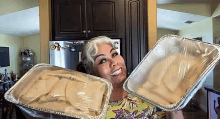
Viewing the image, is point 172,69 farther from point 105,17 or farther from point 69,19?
point 69,19

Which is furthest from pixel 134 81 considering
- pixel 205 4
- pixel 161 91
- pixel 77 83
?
pixel 205 4

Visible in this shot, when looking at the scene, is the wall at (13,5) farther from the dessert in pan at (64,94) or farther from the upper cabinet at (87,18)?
the dessert in pan at (64,94)

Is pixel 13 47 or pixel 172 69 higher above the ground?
pixel 13 47

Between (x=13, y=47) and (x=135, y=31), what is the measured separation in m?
6.81

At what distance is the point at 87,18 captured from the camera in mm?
1970

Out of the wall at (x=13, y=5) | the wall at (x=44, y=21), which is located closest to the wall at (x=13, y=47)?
the wall at (x=13, y=5)

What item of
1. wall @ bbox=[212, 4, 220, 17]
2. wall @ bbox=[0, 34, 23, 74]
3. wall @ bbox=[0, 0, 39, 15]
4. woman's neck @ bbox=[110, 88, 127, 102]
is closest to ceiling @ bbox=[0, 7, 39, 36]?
wall @ bbox=[0, 0, 39, 15]

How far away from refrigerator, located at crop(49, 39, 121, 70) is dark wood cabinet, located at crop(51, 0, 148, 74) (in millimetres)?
107

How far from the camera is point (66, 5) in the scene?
77.6 inches

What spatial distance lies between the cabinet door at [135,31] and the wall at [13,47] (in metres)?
6.16

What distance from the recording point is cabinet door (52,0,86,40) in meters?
1.96

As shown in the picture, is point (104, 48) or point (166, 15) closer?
point (104, 48)

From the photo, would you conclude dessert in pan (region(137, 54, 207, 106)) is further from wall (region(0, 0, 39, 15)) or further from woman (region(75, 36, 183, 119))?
wall (region(0, 0, 39, 15))

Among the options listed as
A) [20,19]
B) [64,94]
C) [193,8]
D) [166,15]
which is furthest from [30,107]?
[20,19]
